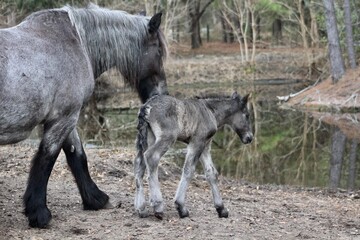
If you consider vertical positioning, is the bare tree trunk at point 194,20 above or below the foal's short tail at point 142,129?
above

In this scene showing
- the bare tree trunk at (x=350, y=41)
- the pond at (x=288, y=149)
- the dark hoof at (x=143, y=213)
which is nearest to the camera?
the dark hoof at (x=143, y=213)

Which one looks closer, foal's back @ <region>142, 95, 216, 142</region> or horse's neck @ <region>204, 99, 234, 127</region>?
foal's back @ <region>142, 95, 216, 142</region>

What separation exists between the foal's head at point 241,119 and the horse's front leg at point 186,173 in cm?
81

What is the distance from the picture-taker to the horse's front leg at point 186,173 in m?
6.55

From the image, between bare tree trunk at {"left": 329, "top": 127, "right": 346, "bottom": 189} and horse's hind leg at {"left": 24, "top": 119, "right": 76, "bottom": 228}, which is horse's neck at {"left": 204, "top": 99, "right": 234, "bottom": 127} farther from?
bare tree trunk at {"left": 329, "top": 127, "right": 346, "bottom": 189}

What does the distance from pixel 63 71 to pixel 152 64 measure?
1.29m

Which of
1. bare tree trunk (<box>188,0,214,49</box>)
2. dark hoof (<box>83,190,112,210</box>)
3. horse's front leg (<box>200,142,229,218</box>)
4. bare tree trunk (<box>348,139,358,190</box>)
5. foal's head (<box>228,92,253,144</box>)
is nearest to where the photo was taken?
horse's front leg (<box>200,142,229,218</box>)

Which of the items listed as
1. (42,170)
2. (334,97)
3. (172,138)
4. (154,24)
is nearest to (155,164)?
(172,138)

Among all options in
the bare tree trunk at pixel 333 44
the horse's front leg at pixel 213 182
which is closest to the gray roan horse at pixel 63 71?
the horse's front leg at pixel 213 182

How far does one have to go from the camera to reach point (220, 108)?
7.11 metres

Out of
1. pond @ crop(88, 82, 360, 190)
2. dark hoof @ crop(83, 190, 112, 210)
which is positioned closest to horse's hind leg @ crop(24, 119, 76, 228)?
dark hoof @ crop(83, 190, 112, 210)

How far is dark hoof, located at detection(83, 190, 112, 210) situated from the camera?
22.4 ft

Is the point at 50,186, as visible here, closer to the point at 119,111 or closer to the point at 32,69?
the point at 32,69

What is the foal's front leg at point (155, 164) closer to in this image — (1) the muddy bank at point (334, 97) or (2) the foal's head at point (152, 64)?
(2) the foal's head at point (152, 64)
